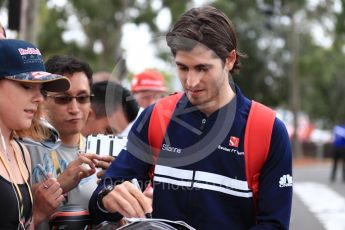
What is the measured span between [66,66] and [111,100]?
1.14 ft

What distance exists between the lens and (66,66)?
4.15 meters

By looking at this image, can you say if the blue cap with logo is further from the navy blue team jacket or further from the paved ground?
the paved ground

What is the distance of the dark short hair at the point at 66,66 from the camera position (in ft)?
13.6

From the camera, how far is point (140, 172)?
113 inches

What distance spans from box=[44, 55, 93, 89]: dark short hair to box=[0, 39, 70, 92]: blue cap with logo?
3.44 ft

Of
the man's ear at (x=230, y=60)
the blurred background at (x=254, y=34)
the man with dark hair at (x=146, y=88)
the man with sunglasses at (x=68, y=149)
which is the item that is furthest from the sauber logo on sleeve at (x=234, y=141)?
the blurred background at (x=254, y=34)

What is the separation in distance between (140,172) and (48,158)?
0.87 m

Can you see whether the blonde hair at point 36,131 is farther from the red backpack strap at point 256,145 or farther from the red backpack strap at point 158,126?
the red backpack strap at point 256,145

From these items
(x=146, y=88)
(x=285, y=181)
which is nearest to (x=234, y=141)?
(x=285, y=181)

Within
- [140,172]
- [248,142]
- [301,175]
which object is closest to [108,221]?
[140,172]

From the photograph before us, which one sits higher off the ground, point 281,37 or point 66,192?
point 66,192

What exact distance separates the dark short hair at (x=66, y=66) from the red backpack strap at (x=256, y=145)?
173cm

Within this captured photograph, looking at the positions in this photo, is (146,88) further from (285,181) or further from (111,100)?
(285,181)

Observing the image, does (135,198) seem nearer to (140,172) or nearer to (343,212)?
(140,172)
